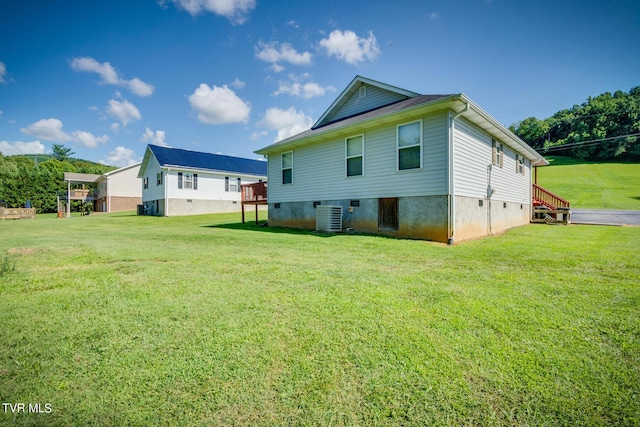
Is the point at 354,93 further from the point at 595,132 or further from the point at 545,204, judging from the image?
the point at 595,132

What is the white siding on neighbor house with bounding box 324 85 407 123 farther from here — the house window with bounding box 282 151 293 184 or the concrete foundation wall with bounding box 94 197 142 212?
the concrete foundation wall with bounding box 94 197 142 212

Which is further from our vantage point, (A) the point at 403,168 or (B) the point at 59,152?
(B) the point at 59,152

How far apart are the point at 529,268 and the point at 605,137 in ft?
192

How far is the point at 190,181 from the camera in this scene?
24.8 meters

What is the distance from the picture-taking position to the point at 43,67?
56.7ft

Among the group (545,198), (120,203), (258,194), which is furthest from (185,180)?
(545,198)

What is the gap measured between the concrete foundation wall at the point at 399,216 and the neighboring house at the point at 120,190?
29.5 meters

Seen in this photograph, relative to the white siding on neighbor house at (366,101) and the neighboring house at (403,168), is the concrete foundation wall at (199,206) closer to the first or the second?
the neighboring house at (403,168)

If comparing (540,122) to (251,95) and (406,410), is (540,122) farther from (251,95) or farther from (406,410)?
(406,410)

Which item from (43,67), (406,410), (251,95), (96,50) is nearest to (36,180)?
(43,67)

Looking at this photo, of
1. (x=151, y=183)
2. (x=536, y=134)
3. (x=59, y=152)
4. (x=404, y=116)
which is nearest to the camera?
(x=404, y=116)

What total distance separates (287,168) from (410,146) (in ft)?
20.3

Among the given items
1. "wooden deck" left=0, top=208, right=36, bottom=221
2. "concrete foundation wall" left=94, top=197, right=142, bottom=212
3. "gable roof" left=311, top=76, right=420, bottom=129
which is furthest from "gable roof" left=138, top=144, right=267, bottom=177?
"gable roof" left=311, top=76, right=420, bottom=129

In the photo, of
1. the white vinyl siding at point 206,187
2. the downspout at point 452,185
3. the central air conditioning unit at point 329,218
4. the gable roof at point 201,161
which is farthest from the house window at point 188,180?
the downspout at point 452,185
